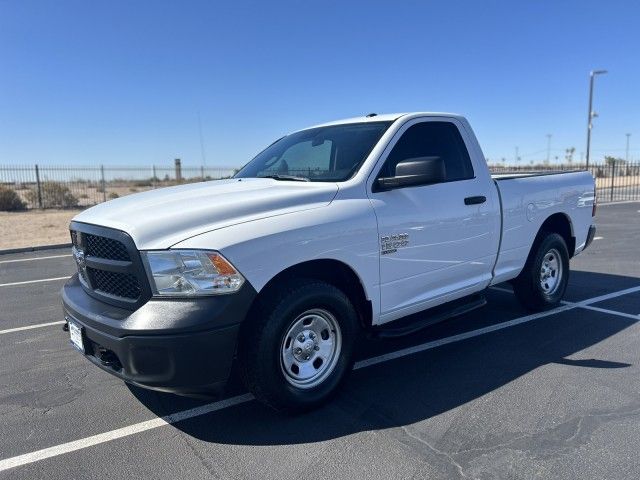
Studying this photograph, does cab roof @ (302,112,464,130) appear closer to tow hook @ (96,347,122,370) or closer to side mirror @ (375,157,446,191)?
side mirror @ (375,157,446,191)

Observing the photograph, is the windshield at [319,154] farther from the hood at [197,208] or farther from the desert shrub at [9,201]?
the desert shrub at [9,201]

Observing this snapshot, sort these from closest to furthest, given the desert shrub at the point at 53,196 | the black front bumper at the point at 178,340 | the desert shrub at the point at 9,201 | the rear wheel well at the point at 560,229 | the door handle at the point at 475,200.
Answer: the black front bumper at the point at 178,340 < the door handle at the point at 475,200 < the rear wheel well at the point at 560,229 < the desert shrub at the point at 9,201 < the desert shrub at the point at 53,196

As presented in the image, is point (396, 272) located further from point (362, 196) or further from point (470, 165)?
point (470, 165)

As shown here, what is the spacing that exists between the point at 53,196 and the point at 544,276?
934 inches

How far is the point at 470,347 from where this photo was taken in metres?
4.88

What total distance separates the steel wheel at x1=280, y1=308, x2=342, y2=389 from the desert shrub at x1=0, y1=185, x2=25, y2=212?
2282 cm

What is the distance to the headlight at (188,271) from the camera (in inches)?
120

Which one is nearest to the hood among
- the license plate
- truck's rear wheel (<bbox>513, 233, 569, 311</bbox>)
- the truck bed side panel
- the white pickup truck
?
the white pickup truck

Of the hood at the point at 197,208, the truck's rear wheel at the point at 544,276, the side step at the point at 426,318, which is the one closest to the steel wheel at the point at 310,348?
the side step at the point at 426,318

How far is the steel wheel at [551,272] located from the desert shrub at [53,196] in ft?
75.5

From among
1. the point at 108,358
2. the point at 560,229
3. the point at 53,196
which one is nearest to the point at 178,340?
the point at 108,358

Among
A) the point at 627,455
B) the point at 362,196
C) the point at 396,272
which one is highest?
the point at 362,196

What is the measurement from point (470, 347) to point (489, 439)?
169cm

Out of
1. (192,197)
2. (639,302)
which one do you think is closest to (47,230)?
(192,197)
